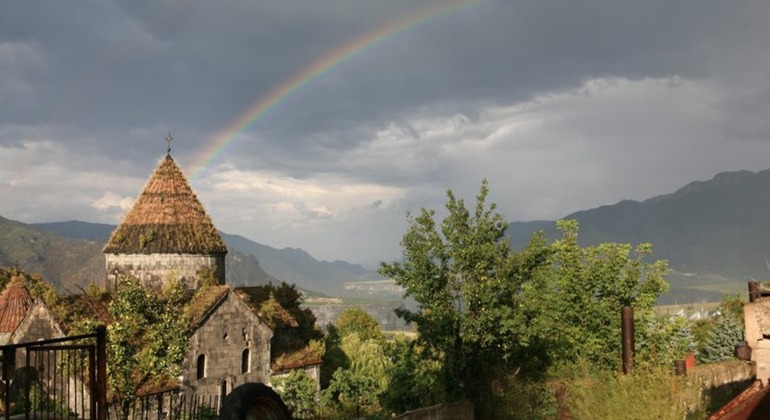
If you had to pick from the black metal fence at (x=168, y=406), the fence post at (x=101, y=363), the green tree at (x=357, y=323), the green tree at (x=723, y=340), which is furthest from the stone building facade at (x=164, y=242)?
the green tree at (x=357, y=323)

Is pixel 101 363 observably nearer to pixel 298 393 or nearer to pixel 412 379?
pixel 412 379

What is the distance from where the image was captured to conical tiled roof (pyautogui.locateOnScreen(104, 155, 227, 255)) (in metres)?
33.6

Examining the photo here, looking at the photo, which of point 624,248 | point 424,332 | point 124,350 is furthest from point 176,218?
point 624,248

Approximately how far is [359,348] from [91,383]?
40.9m

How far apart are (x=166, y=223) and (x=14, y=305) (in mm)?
8767

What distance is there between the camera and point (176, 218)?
3497cm

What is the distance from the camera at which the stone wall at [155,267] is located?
109 ft

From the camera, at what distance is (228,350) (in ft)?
98.2

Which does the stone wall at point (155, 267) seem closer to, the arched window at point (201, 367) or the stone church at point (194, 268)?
the stone church at point (194, 268)

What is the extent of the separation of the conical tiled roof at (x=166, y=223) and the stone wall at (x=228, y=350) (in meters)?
5.38

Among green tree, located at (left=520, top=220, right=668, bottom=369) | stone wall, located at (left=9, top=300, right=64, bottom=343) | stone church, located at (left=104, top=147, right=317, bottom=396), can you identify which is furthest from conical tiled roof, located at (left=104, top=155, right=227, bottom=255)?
green tree, located at (left=520, top=220, right=668, bottom=369)

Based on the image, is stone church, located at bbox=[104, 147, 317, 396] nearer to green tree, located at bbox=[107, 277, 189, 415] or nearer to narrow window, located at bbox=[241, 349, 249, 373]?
narrow window, located at bbox=[241, 349, 249, 373]

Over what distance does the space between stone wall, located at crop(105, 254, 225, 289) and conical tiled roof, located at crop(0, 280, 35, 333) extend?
180 inches

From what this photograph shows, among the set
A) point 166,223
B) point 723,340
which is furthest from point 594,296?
point 166,223
